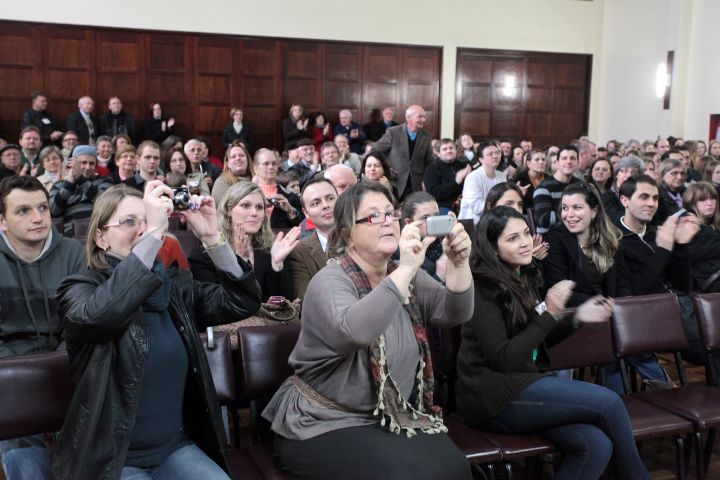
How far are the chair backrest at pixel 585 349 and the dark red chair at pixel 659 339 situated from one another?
8 centimetres

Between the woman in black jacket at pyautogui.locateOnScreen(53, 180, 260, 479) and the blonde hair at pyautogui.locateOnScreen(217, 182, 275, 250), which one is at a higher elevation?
the blonde hair at pyautogui.locateOnScreen(217, 182, 275, 250)

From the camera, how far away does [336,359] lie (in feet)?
6.62

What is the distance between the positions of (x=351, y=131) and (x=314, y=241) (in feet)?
27.9

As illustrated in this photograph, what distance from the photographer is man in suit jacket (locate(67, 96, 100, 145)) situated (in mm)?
10383

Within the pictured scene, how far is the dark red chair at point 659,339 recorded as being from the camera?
288 cm

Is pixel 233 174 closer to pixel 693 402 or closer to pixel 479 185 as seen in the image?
pixel 479 185

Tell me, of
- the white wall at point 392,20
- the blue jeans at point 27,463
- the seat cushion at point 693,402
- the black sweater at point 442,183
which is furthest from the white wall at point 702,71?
the blue jeans at point 27,463

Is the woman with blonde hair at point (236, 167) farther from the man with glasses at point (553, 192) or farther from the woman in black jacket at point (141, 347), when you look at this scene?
the woman in black jacket at point (141, 347)

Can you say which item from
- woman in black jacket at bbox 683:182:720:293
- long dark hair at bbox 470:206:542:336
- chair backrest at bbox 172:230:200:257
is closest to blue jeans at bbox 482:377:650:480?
long dark hair at bbox 470:206:542:336

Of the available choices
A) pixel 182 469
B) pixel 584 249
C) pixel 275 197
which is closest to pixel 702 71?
pixel 275 197

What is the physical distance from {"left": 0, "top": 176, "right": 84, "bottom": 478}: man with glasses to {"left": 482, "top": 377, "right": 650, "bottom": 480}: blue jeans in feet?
6.02

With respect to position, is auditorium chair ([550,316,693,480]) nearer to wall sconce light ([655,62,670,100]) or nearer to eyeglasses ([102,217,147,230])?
eyeglasses ([102,217,147,230])

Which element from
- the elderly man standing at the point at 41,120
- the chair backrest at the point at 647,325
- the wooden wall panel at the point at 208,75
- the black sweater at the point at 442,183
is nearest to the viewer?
the chair backrest at the point at 647,325

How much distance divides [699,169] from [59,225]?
654 cm
